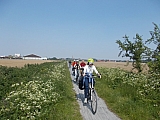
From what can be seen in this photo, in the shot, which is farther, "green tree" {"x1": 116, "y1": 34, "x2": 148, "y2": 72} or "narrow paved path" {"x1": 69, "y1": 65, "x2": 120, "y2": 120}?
"green tree" {"x1": 116, "y1": 34, "x2": 148, "y2": 72}

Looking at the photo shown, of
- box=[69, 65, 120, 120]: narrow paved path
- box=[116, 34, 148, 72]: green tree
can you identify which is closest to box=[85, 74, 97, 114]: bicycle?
box=[69, 65, 120, 120]: narrow paved path

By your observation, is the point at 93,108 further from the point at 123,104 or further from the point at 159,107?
the point at 159,107

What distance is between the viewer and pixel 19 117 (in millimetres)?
5320

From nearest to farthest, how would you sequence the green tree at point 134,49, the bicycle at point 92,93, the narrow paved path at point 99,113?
the narrow paved path at point 99,113, the bicycle at point 92,93, the green tree at point 134,49

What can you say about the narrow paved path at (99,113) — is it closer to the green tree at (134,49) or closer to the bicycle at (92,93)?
the bicycle at (92,93)

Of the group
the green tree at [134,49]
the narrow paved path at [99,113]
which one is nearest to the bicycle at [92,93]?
the narrow paved path at [99,113]

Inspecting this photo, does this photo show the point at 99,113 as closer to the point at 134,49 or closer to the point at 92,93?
the point at 92,93

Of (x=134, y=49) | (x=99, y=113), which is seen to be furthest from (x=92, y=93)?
(x=134, y=49)

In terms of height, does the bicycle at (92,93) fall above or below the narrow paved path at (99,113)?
above

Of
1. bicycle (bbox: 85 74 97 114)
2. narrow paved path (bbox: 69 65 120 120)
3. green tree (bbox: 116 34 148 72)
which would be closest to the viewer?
narrow paved path (bbox: 69 65 120 120)

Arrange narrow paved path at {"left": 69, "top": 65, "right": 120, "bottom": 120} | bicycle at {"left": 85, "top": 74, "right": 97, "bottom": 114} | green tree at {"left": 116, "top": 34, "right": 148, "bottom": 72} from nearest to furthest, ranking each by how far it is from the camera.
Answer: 1. narrow paved path at {"left": 69, "top": 65, "right": 120, "bottom": 120}
2. bicycle at {"left": 85, "top": 74, "right": 97, "bottom": 114}
3. green tree at {"left": 116, "top": 34, "right": 148, "bottom": 72}

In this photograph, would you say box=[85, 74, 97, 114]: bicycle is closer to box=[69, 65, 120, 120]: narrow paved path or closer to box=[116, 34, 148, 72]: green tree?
box=[69, 65, 120, 120]: narrow paved path

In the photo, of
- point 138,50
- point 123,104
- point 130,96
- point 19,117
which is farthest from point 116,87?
point 138,50

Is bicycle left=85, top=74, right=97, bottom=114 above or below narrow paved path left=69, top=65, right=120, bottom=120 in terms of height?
above
